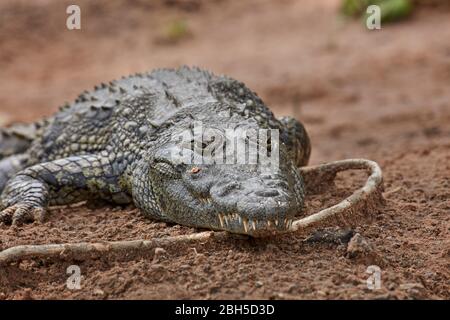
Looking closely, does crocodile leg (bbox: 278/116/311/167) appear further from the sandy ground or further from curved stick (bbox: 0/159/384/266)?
curved stick (bbox: 0/159/384/266)

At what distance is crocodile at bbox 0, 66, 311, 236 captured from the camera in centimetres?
480

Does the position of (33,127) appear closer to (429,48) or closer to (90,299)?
(90,299)

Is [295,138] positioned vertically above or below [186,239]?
above

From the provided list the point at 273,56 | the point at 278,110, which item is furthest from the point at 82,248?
the point at 273,56

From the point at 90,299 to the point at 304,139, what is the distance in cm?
319

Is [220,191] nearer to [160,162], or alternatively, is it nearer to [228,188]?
[228,188]

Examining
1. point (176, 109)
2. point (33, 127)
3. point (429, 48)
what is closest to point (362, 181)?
point (176, 109)

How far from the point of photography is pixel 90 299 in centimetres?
442

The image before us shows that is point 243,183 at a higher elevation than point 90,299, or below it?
higher

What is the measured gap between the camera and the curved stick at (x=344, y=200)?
17.1 ft

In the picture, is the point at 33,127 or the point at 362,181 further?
the point at 33,127

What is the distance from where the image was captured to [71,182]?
21.2 feet

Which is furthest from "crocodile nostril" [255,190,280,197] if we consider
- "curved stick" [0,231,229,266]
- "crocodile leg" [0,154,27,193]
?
"crocodile leg" [0,154,27,193]

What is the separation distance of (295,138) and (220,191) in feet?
7.37
